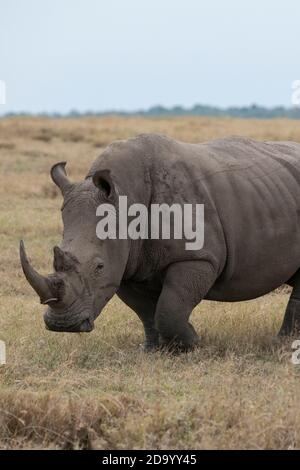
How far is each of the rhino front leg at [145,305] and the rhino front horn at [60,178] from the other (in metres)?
0.95

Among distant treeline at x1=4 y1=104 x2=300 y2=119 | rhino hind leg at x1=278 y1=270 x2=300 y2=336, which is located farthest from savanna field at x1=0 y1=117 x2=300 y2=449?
distant treeline at x1=4 y1=104 x2=300 y2=119

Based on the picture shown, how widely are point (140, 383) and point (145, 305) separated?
154cm

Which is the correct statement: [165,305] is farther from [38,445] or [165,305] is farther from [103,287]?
[38,445]

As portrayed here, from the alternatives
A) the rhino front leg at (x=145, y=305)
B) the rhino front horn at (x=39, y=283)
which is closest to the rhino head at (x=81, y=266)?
the rhino front horn at (x=39, y=283)

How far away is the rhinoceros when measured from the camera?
7387 millimetres

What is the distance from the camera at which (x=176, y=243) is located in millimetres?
7738

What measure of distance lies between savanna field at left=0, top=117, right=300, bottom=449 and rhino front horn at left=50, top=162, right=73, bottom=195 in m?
1.15

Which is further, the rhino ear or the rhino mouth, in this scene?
the rhino ear

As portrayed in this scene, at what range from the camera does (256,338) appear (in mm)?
8398

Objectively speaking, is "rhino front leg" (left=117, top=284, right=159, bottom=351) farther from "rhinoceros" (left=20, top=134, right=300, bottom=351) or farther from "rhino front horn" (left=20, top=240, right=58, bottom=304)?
"rhino front horn" (left=20, top=240, right=58, bottom=304)

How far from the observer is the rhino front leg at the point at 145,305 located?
8273 mm

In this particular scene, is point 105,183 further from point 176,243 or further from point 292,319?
point 292,319
